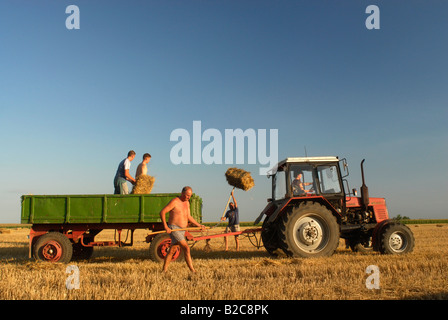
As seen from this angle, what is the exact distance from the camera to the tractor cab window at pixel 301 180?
29.9 ft

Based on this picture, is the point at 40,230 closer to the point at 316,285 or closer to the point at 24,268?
the point at 24,268

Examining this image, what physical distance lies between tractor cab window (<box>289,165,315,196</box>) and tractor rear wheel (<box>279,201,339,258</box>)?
423 millimetres

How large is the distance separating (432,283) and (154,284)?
412 centimetres

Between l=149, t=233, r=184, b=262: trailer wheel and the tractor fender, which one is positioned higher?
the tractor fender

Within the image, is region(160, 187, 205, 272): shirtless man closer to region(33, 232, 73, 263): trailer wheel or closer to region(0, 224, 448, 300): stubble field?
region(0, 224, 448, 300): stubble field

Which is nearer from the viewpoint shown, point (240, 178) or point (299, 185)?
point (299, 185)

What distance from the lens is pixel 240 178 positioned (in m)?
10.2

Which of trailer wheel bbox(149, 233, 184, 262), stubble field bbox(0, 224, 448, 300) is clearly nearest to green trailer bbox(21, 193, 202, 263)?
trailer wheel bbox(149, 233, 184, 262)

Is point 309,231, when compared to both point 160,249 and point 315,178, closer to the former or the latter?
point 315,178

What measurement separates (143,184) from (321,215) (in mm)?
4585

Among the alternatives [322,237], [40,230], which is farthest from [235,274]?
[40,230]

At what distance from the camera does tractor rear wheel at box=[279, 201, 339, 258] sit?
8500 millimetres

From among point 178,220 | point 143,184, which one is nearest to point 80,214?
point 143,184

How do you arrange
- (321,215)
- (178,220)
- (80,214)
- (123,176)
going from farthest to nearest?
(123,176) → (80,214) → (321,215) → (178,220)
